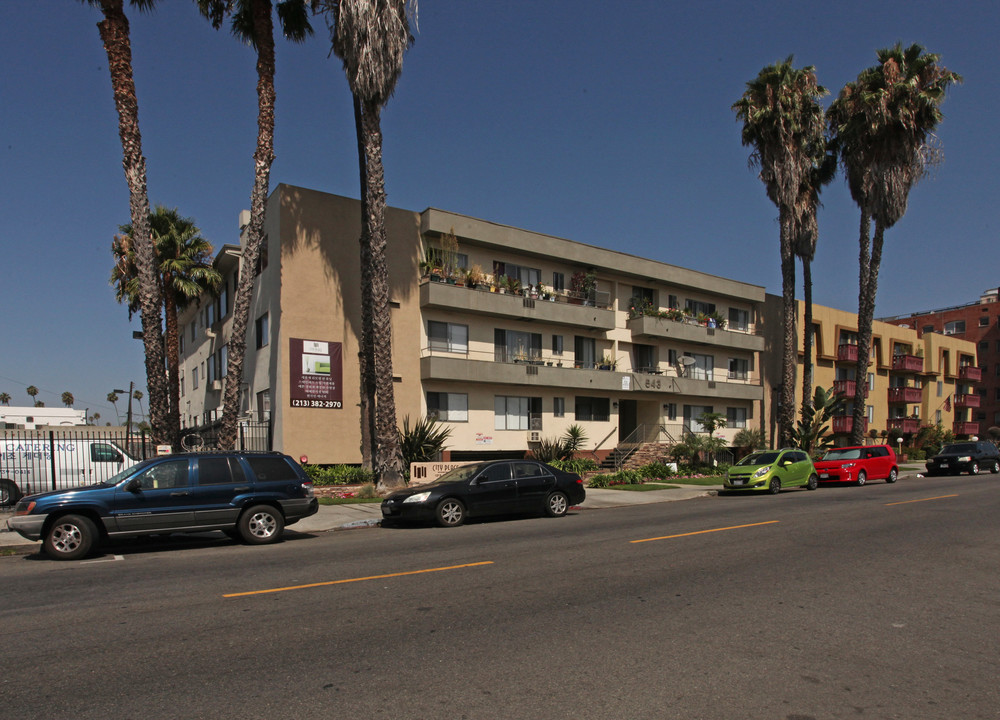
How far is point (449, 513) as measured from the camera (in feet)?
49.0

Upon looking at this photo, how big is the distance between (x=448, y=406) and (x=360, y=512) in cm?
1073

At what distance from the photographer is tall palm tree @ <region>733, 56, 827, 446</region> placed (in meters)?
34.2

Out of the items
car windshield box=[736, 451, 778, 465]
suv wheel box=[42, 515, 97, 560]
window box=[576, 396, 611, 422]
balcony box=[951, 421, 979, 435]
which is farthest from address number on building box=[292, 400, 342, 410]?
balcony box=[951, 421, 979, 435]

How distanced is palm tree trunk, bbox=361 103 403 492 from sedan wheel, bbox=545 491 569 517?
21.3 feet

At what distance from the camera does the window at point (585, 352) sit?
1294 inches

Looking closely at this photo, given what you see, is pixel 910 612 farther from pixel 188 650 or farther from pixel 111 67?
pixel 111 67

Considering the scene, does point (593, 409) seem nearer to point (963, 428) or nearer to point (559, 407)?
point (559, 407)

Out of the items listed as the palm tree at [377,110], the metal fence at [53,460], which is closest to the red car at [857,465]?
the palm tree at [377,110]

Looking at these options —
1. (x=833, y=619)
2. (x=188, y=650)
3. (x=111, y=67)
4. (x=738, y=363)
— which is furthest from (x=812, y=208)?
(x=188, y=650)

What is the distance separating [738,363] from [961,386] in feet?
125

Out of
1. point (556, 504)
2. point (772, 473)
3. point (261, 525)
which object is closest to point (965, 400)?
point (772, 473)

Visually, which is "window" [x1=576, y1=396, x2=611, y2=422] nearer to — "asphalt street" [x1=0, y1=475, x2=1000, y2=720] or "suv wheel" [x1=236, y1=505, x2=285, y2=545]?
"asphalt street" [x1=0, y1=475, x2=1000, y2=720]

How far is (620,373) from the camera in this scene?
3294cm

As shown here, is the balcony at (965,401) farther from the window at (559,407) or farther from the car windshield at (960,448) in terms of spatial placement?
the window at (559,407)
